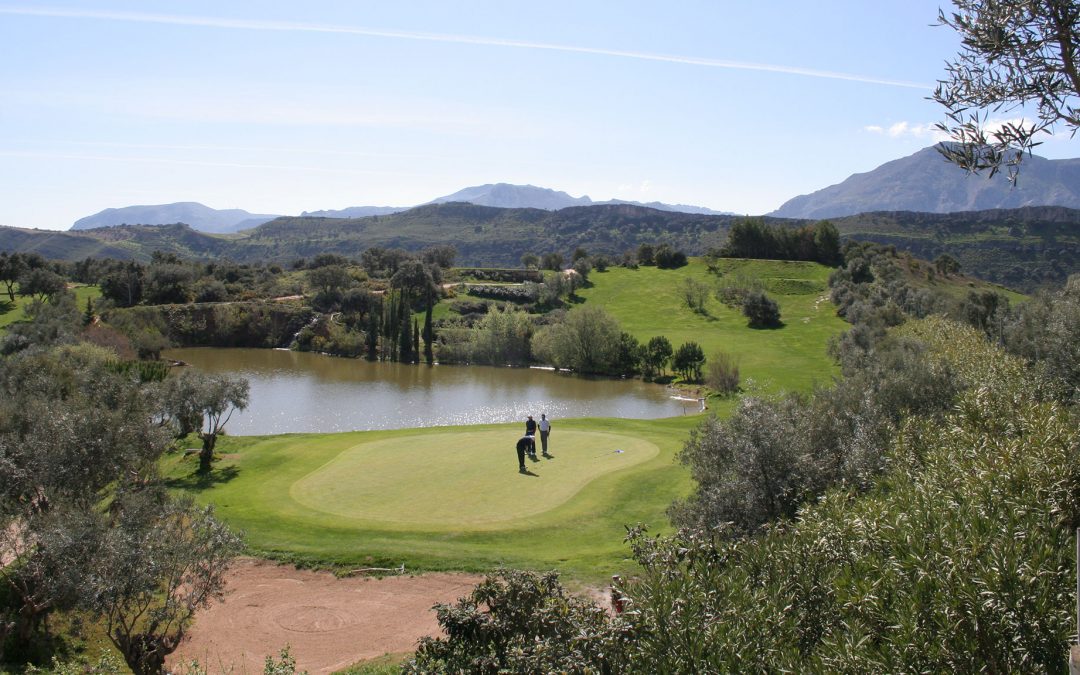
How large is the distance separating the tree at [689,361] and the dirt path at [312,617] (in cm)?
5728

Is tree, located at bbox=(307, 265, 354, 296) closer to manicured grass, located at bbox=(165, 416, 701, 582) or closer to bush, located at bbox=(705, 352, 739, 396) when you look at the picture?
bush, located at bbox=(705, 352, 739, 396)

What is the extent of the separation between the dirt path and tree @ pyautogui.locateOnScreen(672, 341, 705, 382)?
57.3 meters

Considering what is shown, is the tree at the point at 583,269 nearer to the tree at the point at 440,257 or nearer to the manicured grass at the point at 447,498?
the tree at the point at 440,257

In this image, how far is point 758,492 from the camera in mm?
14805

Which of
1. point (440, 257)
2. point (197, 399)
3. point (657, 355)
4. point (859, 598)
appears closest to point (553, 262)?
point (440, 257)

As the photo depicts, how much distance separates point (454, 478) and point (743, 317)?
79593 mm

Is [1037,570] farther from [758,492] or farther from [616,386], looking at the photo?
[616,386]

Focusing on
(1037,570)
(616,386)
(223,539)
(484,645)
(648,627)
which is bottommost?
(616,386)

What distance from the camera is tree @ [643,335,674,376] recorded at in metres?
73.9

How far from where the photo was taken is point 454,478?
24.1 metres

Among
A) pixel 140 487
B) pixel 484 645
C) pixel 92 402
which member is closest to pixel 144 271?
pixel 92 402

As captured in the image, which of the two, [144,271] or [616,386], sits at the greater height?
[144,271]

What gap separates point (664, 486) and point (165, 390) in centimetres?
2276

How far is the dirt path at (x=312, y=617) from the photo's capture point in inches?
569
